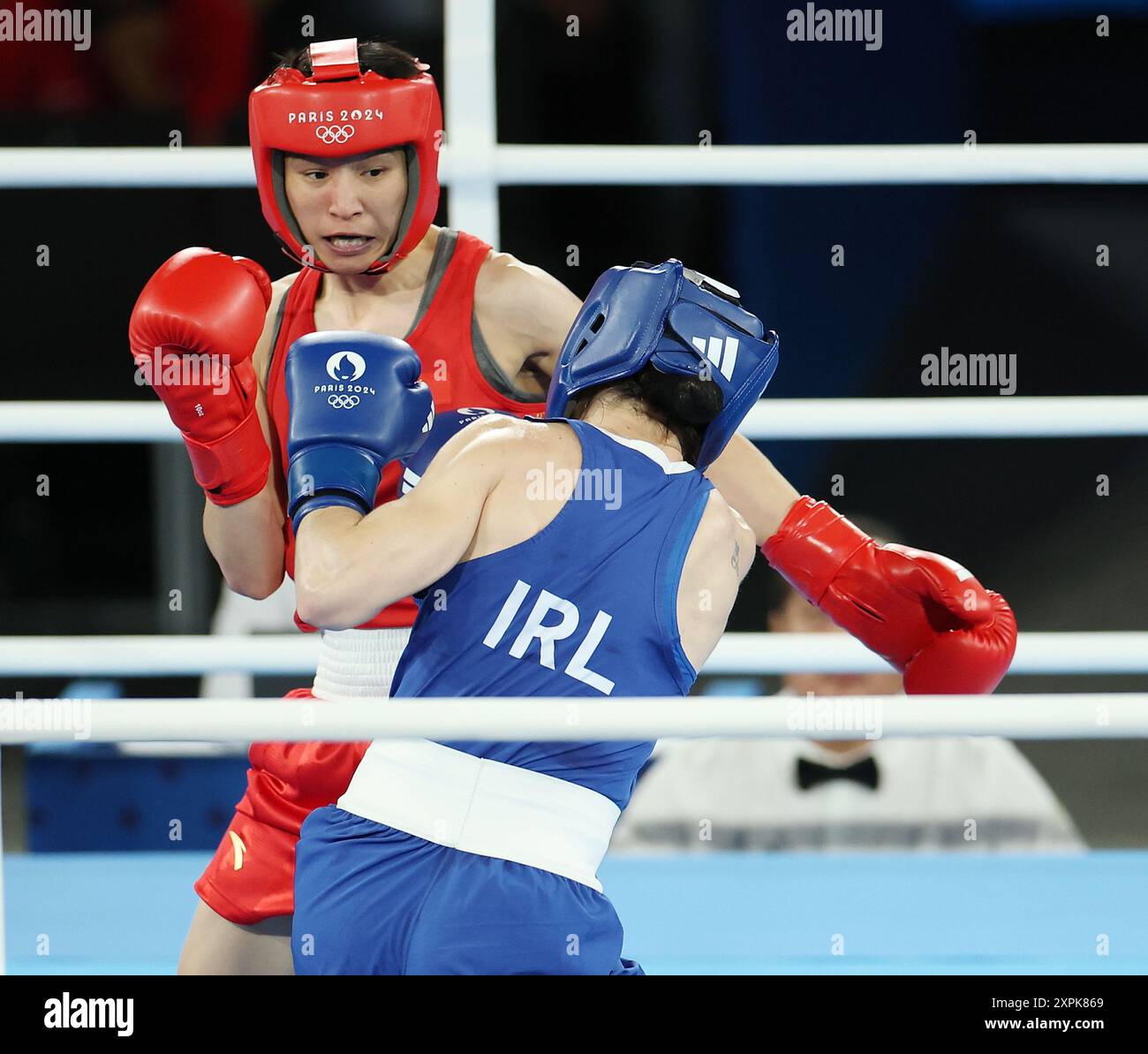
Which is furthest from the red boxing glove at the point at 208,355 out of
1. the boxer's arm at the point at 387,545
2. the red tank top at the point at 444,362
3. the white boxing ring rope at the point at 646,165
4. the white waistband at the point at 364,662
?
the white boxing ring rope at the point at 646,165

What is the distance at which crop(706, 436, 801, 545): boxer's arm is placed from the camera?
6.18ft

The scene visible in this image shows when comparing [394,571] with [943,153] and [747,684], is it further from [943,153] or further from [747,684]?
[747,684]

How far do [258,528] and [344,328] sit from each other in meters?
0.28

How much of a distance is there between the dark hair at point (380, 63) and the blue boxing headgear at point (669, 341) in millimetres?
400

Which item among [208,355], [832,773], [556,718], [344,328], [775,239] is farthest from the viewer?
[775,239]

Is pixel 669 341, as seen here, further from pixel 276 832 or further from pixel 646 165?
pixel 276 832

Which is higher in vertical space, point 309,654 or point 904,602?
point 904,602

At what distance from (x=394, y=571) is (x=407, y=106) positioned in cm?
66

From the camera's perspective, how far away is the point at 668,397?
1538mm

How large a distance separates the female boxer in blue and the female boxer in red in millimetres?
230

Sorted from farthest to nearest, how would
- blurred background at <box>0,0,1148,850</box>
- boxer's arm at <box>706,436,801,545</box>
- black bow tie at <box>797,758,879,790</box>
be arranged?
blurred background at <box>0,0,1148,850</box> < black bow tie at <box>797,758,879,790</box> < boxer's arm at <box>706,436,801,545</box>

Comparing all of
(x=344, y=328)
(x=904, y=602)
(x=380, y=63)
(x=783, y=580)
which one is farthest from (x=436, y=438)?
(x=783, y=580)

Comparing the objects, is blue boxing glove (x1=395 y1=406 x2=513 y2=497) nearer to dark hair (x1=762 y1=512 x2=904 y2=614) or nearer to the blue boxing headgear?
the blue boxing headgear

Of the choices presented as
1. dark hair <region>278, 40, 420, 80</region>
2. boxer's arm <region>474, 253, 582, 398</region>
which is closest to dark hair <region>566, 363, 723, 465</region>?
boxer's arm <region>474, 253, 582, 398</region>
